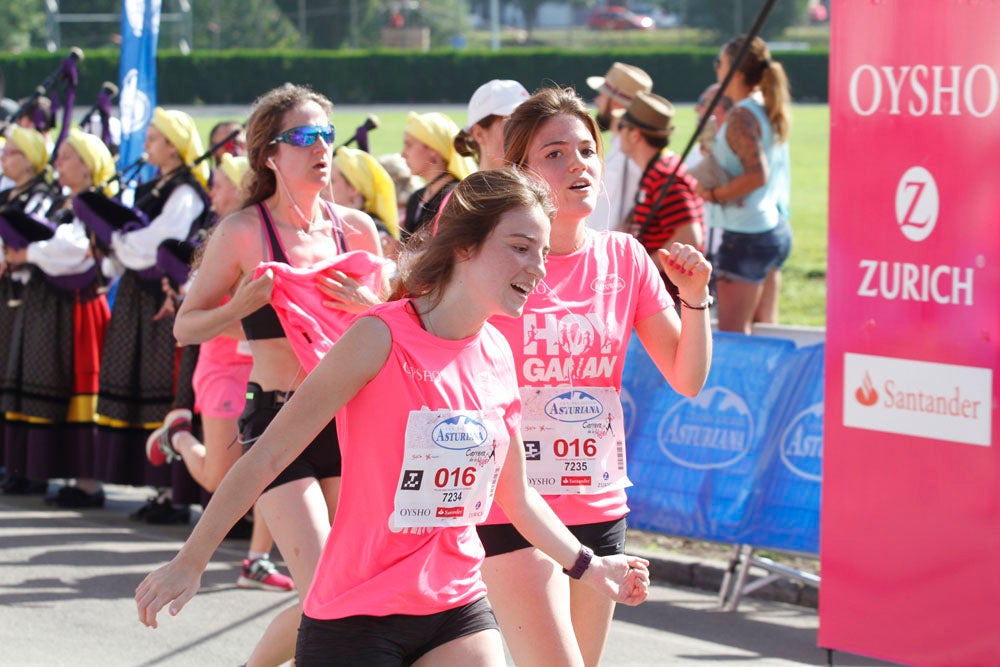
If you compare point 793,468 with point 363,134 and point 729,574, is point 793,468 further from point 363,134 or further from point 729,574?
point 363,134

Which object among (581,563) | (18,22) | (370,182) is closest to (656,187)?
(370,182)

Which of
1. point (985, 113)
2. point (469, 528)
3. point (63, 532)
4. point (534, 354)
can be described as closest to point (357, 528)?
point (469, 528)

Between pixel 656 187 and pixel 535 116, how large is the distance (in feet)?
12.7

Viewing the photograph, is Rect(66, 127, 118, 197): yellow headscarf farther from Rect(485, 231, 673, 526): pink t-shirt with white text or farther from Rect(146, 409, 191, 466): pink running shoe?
Rect(485, 231, 673, 526): pink t-shirt with white text

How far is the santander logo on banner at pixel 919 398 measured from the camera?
4.92 meters

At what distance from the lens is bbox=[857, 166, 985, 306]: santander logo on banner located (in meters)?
4.92

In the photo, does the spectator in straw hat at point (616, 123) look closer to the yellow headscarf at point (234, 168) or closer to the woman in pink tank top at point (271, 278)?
the yellow headscarf at point (234, 168)

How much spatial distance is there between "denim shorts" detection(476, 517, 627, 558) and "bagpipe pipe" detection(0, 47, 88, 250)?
570 centimetres

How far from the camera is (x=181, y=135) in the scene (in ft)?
28.0

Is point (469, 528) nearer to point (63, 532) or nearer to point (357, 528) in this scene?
point (357, 528)

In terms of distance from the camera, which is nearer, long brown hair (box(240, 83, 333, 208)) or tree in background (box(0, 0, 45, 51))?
long brown hair (box(240, 83, 333, 208))

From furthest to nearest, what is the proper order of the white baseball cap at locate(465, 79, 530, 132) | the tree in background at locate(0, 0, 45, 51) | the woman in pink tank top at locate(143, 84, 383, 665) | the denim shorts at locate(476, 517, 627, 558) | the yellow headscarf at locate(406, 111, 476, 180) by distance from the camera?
the tree in background at locate(0, 0, 45, 51) → the yellow headscarf at locate(406, 111, 476, 180) → the white baseball cap at locate(465, 79, 530, 132) → the woman in pink tank top at locate(143, 84, 383, 665) → the denim shorts at locate(476, 517, 627, 558)

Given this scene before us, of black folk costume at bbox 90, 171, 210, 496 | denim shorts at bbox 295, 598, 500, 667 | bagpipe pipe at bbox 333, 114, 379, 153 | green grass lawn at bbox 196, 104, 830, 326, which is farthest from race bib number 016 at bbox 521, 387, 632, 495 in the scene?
green grass lawn at bbox 196, 104, 830, 326

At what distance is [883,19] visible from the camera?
197 inches
